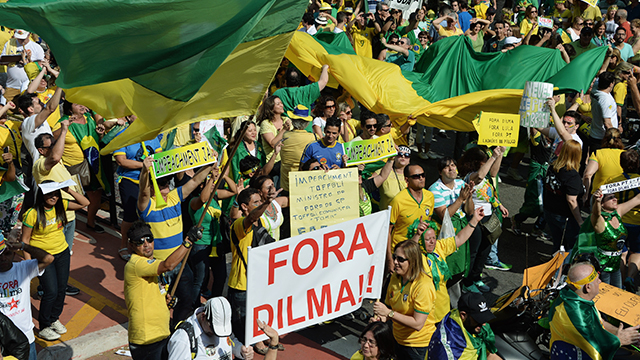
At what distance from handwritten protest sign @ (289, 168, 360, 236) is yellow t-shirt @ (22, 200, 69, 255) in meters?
2.47

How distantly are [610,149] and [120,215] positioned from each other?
7.20 meters

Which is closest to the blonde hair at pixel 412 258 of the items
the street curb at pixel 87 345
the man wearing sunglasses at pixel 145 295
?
the man wearing sunglasses at pixel 145 295

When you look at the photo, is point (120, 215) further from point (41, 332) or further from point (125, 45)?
point (125, 45)

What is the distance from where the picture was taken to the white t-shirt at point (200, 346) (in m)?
4.45

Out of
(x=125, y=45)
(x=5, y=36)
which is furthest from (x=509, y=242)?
(x=5, y=36)

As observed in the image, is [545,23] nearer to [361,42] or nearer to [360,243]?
[361,42]

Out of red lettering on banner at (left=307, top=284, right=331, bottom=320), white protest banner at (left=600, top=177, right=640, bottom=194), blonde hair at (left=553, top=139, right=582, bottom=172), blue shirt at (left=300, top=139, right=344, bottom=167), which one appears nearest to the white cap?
blonde hair at (left=553, top=139, right=582, bottom=172)

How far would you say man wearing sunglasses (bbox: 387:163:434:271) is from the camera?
6.68m

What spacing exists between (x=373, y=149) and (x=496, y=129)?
1567 mm

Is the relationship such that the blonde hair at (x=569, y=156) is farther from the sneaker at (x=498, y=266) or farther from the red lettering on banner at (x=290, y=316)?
the red lettering on banner at (x=290, y=316)

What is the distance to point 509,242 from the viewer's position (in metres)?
9.37

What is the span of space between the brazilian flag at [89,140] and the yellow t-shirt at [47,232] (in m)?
2.24

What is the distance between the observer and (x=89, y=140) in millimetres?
8492

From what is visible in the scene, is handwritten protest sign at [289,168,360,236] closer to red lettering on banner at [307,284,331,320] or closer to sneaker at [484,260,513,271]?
red lettering on banner at [307,284,331,320]
